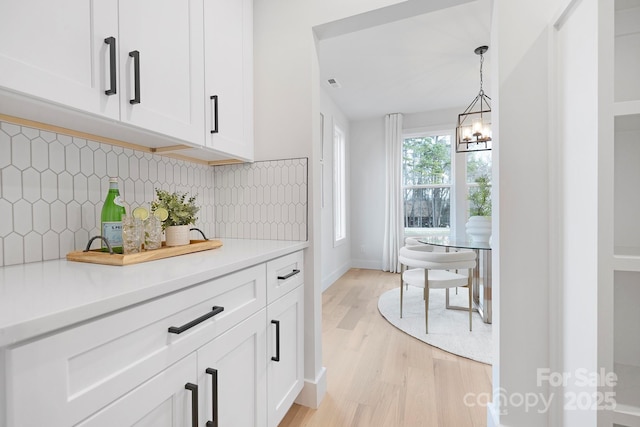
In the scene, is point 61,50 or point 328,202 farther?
point 328,202

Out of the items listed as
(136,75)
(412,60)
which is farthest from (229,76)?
(412,60)

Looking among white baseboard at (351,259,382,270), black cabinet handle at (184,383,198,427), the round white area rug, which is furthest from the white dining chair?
white baseboard at (351,259,382,270)

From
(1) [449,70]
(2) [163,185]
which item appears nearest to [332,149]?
(1) [449,70]

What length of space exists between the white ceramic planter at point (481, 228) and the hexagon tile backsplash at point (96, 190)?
216 centimetres

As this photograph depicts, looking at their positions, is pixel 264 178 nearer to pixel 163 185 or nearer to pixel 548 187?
pixel 163 185

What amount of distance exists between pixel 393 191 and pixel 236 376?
4.42 m

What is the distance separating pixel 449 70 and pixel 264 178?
2.97 meters

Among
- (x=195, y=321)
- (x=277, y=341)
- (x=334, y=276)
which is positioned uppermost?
(x=195, y=321)

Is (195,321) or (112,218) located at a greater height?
(112,218)

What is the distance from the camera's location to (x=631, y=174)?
3.28 feet

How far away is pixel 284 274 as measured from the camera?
139cm

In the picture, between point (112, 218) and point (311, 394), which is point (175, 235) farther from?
point (311, 394)

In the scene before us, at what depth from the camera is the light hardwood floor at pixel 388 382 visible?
154cm

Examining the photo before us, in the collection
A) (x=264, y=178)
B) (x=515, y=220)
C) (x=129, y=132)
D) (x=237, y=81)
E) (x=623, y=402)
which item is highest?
(x=237, y=81)
